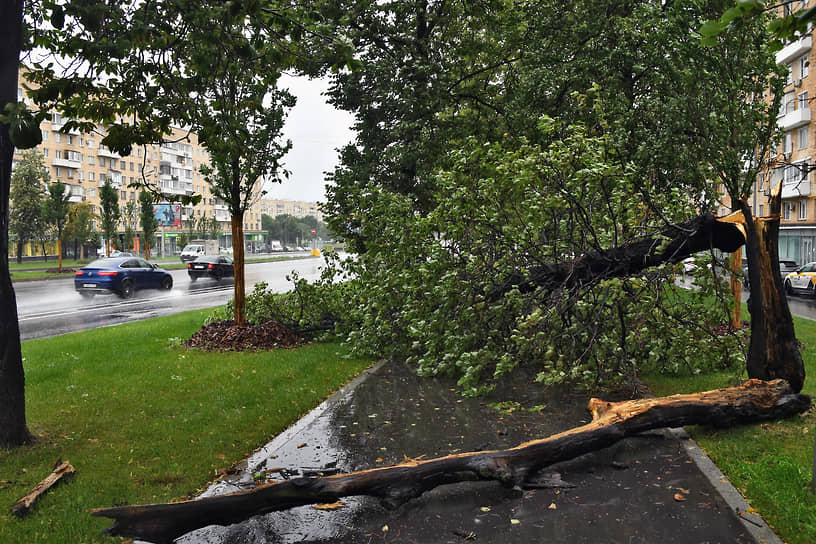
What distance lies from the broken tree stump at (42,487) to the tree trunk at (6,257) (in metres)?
0.73

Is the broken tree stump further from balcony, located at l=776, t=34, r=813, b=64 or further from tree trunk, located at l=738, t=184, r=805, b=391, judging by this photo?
balcony, located at l=776, t=34, r=813, b=64

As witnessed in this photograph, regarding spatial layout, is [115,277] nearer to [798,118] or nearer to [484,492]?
[484,492]

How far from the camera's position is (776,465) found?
4.57m

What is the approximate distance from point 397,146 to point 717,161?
328 inches

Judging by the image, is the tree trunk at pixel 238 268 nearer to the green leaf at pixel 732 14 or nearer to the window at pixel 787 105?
the window at pixel 787 105

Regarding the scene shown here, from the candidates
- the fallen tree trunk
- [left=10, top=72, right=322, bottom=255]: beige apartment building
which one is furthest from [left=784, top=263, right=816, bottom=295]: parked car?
[left=10, top=72, right=322, bottom=255]: beige apartment building

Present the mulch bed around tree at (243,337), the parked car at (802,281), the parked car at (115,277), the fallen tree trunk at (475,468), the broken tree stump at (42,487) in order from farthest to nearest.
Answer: the parked car at (802,281), the parked car at (115,277), the mulch bed around tree at (243,337), the broken tree stump at (42,487), the fallen tree trunk at (475,468)

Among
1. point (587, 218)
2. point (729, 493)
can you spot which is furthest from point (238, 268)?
point (729, 493)

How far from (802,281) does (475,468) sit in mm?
24767

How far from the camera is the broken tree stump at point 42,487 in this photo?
12.8 feet

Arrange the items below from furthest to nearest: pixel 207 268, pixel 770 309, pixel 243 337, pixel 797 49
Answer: pixel 797 49 → pixel 207 268 → pixel 243 337 → pixel 770 309

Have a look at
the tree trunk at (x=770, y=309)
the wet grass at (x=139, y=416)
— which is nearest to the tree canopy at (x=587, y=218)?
the tree trunk at (x=770, y=309)

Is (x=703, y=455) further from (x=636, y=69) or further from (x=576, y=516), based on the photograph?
(x=636, y=69)

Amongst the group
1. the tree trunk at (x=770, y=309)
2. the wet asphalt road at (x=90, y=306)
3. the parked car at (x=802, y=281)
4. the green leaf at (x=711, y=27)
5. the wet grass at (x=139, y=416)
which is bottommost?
the parked car at (x=802, y=281)
